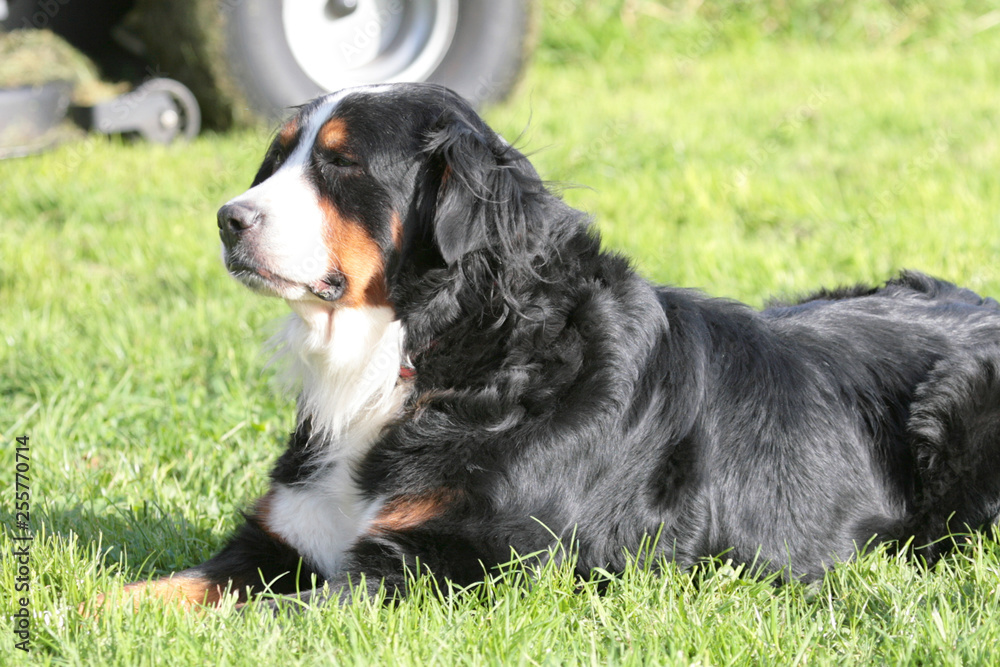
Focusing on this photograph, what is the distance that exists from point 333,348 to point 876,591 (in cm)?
157

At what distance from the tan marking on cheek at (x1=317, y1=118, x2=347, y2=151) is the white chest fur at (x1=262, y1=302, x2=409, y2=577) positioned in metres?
0.44

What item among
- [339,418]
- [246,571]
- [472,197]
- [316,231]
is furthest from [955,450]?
[246,571]

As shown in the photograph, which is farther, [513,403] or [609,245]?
[609,245]

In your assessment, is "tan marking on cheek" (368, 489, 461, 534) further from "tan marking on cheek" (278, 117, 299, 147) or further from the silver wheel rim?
the silver wheel rim

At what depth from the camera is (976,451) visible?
3035 millimetres

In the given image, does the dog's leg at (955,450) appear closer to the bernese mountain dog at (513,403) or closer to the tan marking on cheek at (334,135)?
the bernese mountain dog at (513,403)

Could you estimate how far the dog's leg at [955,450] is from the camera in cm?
299

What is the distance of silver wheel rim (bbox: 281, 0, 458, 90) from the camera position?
24.8 ft

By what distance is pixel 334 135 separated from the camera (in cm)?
287

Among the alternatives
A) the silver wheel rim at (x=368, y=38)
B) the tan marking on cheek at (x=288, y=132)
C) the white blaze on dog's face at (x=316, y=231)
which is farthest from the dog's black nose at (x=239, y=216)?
the silver wheel rim at (x=368, y=38)

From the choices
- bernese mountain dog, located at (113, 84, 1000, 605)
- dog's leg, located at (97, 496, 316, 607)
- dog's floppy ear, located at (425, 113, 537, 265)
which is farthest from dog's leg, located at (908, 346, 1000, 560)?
dog's leg, located at (97, 496, 316, 607)

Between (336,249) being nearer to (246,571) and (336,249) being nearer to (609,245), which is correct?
(246,571)

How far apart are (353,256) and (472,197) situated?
354 mm

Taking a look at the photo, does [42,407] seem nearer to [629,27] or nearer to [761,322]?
[761,322]
